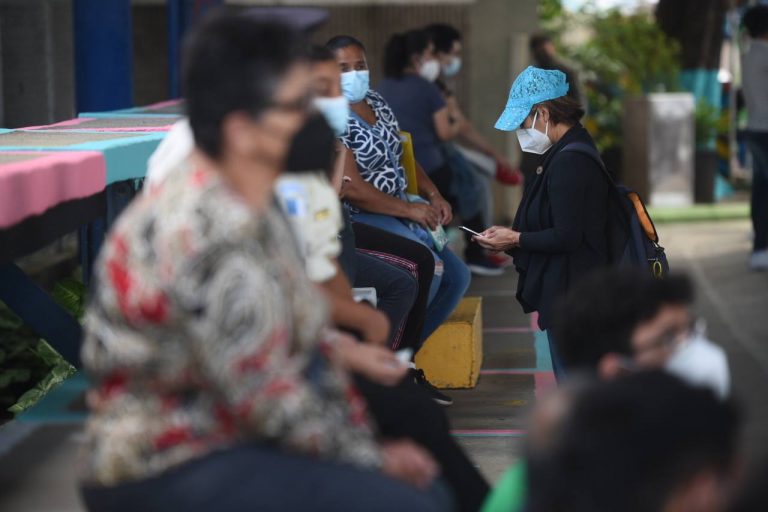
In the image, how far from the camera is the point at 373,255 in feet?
19.4

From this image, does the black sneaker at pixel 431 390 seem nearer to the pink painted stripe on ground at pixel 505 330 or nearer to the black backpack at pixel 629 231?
the black backpack at pixel 629 231

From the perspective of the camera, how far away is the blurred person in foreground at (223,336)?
2637mm

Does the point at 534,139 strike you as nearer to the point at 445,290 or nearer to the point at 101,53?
the point at 445,290

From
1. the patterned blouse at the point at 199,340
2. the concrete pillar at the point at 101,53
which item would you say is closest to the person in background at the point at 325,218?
the patterned blouse at the point at 199,340

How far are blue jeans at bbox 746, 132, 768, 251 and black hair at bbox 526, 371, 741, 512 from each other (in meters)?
8.01

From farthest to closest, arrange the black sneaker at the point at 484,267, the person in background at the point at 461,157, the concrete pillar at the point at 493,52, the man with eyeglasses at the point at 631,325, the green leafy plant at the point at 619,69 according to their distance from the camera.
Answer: the green leafy plant at the point at 619,69
the concrete pillar at the point at 493,52
the black sneaker at the point at 484,267
the person in background at the point at 461,157
the man with eyeglasses at the point at 631,325

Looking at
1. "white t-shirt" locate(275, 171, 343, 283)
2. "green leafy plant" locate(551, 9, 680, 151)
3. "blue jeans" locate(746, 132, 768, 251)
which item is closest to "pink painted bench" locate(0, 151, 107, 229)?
"white t-shirt" locate(275, 171, 343, 283)

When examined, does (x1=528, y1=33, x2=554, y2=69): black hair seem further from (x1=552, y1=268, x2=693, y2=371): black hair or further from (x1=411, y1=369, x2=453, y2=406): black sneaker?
(x1=552, y1=268, x2=693, y2=371): black hair

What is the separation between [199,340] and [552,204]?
9.28 feet

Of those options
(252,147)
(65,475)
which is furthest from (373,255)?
(252,147)

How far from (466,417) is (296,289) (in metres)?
3.54

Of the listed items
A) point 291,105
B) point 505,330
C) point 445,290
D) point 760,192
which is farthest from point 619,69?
point 291,105

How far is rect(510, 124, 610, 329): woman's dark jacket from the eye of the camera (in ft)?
17.1

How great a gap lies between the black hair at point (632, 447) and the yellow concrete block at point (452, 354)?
161 inches
